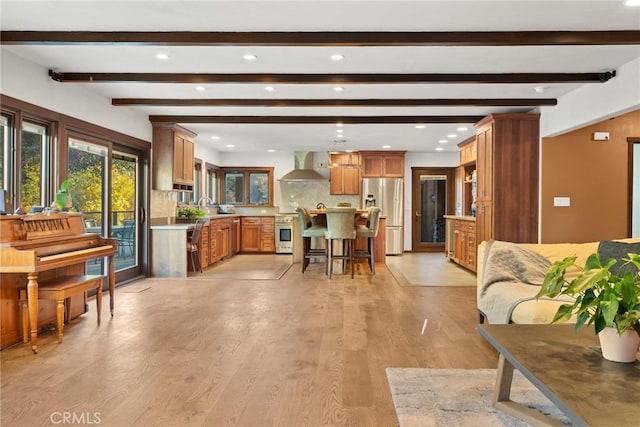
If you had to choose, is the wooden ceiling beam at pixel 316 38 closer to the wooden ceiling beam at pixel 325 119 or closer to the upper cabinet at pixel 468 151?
the wooden ceiling beam at pixel 325 119

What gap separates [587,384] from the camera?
1.64m

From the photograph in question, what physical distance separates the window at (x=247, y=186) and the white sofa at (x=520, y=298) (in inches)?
290

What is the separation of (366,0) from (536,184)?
4.24 meters

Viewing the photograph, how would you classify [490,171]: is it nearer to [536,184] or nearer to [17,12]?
[536,184]

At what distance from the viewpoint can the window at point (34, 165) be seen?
427 centimetres

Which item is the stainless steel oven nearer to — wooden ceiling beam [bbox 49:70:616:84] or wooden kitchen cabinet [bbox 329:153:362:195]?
wooden kitchen cabinet [bbox 329:153:362:195]

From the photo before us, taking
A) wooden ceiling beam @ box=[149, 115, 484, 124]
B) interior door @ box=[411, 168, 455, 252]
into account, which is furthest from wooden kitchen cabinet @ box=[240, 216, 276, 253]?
wooden ceiling beam @ box=[149, 115, 484, 124]

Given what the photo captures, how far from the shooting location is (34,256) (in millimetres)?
3275

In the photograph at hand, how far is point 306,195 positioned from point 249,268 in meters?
3.20

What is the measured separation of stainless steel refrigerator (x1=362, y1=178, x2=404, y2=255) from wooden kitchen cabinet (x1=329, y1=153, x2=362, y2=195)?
258mm

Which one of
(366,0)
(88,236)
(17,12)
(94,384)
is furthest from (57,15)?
(94,384)

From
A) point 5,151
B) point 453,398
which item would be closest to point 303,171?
point 5,151

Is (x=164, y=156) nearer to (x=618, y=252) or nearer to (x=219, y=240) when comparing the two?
(x=219, y=240)

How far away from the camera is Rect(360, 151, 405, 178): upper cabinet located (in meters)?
10.3
